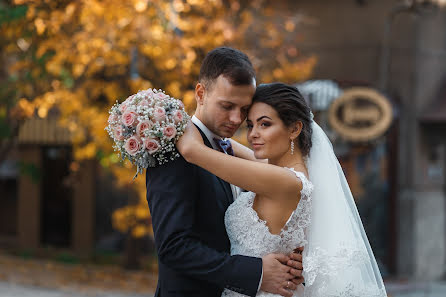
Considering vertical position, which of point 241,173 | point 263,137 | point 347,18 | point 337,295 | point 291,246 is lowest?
point 337,295

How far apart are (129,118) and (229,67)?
0.57 metres

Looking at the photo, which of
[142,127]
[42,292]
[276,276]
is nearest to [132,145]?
[142,127]

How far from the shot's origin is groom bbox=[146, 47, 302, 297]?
264 centimetres

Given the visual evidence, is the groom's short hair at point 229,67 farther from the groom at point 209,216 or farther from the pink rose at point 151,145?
the pink rose at point 151,145

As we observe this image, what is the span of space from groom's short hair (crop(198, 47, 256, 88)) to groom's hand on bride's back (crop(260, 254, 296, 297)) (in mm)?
886

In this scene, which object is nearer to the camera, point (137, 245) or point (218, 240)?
point (218, 240)

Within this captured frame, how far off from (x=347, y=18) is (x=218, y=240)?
32.1 ft

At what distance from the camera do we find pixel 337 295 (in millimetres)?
2918

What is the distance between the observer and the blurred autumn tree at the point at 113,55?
7.55m

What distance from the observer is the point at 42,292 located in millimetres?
9359

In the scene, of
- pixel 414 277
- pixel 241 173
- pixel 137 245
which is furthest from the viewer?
pixel 137 245

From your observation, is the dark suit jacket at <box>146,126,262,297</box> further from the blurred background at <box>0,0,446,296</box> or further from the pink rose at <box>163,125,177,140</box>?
the blurred background at <box>0,0,446,296</box>

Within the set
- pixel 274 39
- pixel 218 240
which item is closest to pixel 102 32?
pixel 274 39

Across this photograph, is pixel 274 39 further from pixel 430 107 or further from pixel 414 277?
pixel 414 277
